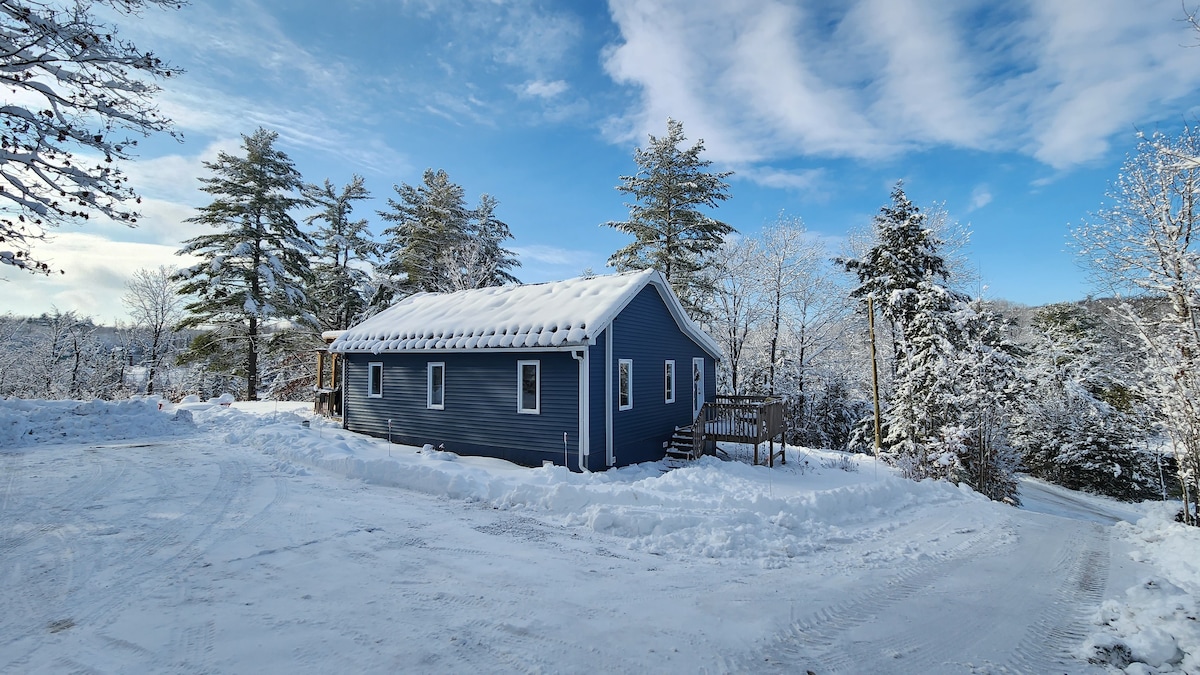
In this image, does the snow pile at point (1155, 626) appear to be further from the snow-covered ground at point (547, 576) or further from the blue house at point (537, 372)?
the blue house at point (537, 372)

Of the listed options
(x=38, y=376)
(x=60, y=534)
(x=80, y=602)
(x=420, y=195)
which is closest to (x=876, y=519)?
(x=80, y=602)

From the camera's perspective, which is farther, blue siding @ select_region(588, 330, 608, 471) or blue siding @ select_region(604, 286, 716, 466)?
blue siding @ select_region(604, 286, 716, 466)

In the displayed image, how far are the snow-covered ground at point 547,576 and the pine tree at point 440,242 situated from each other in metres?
20.3

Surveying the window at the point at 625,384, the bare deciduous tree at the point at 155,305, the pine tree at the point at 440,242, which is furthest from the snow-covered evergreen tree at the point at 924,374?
the bare deciduous tree at the point at 155,305

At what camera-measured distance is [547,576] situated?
5.68 metres

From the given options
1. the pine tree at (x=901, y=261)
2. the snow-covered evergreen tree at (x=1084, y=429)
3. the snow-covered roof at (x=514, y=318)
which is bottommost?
the snow-covered evergreen tree at (x=1084, y=429)

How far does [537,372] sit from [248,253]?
20175 millimetres

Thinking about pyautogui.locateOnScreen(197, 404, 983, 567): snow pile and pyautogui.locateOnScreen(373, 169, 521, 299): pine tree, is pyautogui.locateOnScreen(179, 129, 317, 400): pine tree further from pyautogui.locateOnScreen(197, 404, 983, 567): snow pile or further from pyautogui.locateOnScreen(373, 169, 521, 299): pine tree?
pyautogui.locateOnScreen(197, 404, 983, 567): snow pile

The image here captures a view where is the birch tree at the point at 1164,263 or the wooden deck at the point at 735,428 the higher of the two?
the birch tree at the point at 1164,263

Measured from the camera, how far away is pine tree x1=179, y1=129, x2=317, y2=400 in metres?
25.0

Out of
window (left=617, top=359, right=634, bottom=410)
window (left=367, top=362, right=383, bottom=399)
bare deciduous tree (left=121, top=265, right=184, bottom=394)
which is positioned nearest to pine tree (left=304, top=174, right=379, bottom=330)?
bare deciduous tree (left=121, top=265, right=184, bottom=394)

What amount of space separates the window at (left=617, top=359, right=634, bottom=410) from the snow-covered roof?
59.6 inches

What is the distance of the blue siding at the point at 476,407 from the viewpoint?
12.3 meters

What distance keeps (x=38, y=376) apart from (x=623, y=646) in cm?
4215
